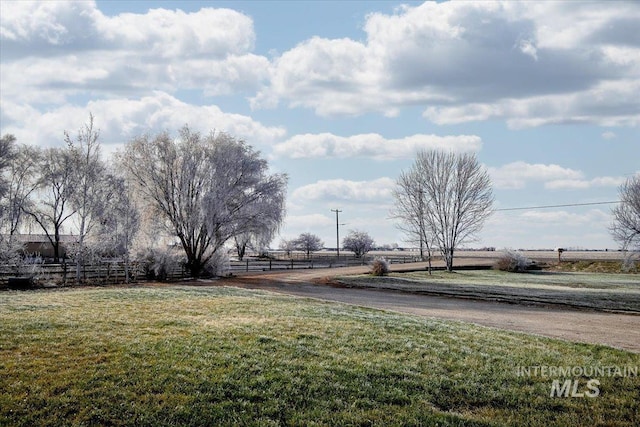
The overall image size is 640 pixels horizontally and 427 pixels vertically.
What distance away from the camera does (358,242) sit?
289 feet

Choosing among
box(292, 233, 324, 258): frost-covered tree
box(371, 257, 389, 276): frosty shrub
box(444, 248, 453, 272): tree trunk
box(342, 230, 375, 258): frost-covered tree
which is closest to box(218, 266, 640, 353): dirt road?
box(371, 257, 389, 276): frosty shrub

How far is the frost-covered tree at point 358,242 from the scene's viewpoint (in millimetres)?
87125

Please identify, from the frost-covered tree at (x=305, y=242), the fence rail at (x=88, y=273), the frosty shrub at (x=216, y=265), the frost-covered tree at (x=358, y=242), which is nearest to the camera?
the fence rail at (x=88, y=273)

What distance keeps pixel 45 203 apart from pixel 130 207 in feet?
48.7

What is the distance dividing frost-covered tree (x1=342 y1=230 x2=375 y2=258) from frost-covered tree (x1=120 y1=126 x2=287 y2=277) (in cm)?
5205

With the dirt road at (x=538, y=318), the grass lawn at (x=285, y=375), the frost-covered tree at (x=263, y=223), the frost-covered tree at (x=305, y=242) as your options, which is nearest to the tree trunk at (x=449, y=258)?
the frost-covered tree at (x=263, y=223)

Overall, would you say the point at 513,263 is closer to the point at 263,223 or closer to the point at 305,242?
the point at 263,223

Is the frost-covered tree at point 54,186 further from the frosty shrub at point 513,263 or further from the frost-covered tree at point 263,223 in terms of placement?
the frosty shrub at point 513,263

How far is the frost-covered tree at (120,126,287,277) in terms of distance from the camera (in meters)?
33.1

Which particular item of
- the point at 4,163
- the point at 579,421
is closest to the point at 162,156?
the point at 4,163

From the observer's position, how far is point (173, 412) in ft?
21.3

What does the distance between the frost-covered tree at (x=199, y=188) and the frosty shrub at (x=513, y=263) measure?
949 inches

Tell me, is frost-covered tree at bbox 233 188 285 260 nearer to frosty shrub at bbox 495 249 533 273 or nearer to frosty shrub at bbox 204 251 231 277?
frosty shrub at bbox 204 251 231 277

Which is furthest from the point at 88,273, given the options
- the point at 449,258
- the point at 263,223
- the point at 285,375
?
the point at 449,258
